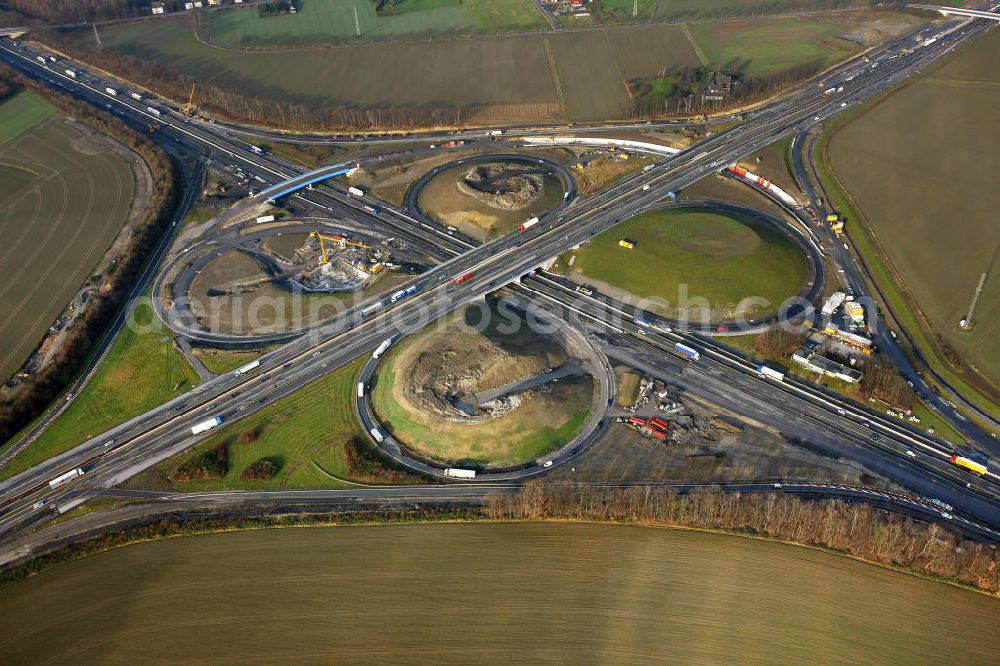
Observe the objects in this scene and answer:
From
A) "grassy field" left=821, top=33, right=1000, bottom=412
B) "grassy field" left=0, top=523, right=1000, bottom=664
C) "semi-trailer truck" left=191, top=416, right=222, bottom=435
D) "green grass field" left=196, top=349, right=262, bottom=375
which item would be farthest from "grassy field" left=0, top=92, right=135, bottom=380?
"grassy field" left=821, top=33, right=1000, bottom=412

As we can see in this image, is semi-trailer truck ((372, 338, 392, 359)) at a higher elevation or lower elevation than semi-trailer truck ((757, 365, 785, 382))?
lower

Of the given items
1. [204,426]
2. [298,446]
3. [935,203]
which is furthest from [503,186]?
[935,203]

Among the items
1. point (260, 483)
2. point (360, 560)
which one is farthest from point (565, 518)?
point (260, 483)

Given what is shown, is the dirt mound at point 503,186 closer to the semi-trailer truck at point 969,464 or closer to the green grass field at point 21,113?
the semi-trailer truck at point 969,464

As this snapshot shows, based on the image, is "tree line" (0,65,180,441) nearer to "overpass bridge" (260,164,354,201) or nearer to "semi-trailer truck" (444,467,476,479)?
"overpass bridge" (260,164,354,201)

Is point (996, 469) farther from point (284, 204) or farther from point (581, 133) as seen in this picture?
point (284, 204)

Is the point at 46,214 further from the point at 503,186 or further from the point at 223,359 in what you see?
the point at 503,186

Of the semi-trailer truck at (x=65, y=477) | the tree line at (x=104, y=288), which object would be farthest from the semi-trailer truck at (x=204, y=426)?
the tree line at (x=104, y=288)
